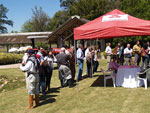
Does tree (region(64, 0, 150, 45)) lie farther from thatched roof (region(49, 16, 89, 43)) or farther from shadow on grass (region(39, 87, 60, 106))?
shadow on grass (region(39, 87, 60, 106))

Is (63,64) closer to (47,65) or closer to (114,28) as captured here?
(47,65)

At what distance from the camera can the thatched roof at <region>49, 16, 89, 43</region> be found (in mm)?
19688

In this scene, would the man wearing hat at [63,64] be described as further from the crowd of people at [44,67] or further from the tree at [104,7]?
the tree at [104,7]

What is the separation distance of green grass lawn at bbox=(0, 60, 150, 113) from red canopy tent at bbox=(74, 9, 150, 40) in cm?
216

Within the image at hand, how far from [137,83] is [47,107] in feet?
12.5

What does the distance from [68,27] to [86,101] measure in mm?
15577

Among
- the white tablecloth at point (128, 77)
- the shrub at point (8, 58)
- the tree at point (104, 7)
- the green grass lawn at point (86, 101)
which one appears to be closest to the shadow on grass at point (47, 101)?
the green grass lawn at point (86, 101)

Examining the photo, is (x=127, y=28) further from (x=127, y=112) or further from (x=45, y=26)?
(x=45, y=26)

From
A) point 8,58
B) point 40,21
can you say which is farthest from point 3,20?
point 8,58

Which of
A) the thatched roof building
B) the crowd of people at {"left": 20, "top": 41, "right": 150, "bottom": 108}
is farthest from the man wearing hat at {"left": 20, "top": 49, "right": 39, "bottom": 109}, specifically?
the thatched roof building

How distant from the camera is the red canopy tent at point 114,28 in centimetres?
766

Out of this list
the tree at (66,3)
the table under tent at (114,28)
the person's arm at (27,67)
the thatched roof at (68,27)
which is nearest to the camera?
the person's arm at (27,67)

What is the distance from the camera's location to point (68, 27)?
70.2 ft

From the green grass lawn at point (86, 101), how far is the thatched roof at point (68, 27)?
12128mm
